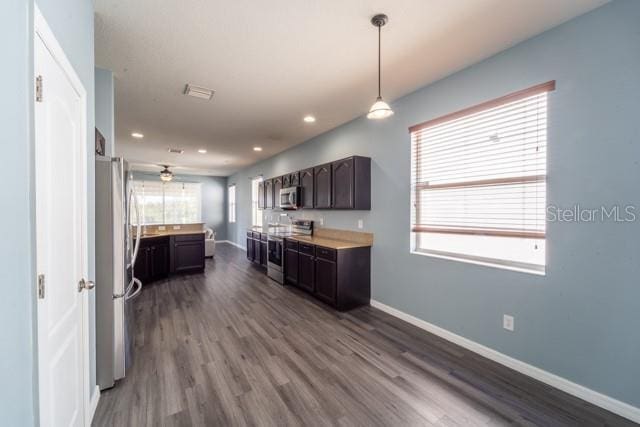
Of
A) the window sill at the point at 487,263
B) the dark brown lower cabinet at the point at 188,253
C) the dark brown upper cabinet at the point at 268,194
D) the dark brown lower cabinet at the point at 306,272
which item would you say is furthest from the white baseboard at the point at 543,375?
the dark brown lower cabinet at the point at 188,253

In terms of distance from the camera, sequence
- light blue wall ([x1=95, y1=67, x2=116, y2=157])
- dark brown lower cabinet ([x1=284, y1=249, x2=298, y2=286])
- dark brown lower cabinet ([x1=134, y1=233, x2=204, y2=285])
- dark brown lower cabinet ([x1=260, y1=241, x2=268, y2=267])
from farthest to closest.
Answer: dark brown lower cabinet ([x1=260, y1=241, x2=268, y2=267]) → dark brown lower cabinet ([x1=134, y1=233, x2=204, y2=285]) → dark brown lower cabinet ([x1=284, y1=249, x2=298, y2=286]) → light blue wall ([x1=95, y1=67, x2=116, y2=157])

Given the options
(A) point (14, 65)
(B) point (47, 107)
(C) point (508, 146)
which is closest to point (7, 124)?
(A) point (14, 65)

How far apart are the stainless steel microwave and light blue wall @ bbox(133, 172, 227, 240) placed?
6.27m

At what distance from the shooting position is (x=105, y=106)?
2.68 metres

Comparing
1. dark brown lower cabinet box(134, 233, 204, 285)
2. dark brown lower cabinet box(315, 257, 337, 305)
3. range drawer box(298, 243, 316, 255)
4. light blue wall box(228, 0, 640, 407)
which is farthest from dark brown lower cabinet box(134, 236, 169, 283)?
light blue wall box(228, 0, 640, 407)

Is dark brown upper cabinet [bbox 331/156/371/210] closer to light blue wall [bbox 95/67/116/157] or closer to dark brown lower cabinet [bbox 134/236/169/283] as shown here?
light blue wall [bbox 95/67/116/157]

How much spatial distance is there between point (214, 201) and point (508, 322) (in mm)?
10684

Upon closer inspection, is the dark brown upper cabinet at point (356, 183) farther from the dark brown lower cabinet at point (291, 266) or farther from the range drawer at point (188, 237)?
the range drawer at point (188, 237)

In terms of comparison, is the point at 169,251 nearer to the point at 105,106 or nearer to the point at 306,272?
the point at 306,272

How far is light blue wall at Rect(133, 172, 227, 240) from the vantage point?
10748 millimetres

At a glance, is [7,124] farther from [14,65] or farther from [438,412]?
[438,412]

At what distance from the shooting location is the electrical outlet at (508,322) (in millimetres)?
2365

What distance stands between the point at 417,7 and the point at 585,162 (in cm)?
174

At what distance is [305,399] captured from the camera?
1982 mm
